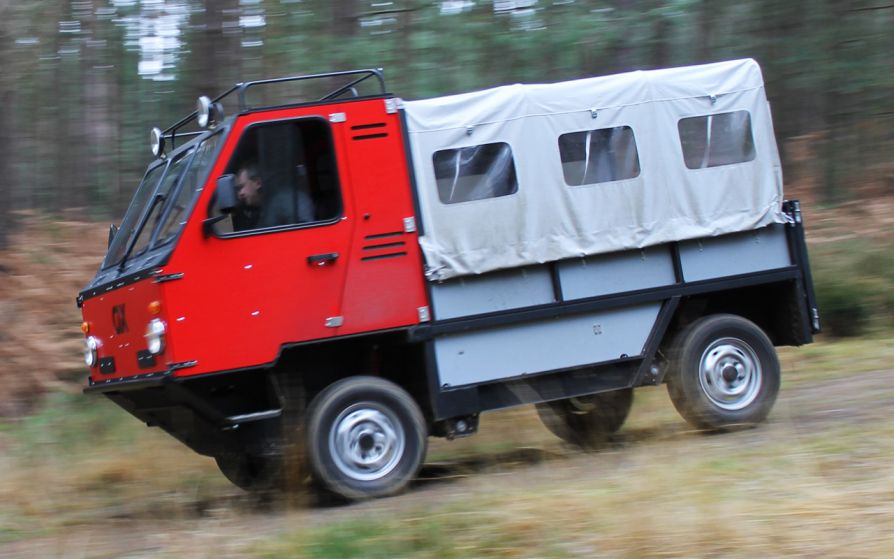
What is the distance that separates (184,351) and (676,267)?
369 cm

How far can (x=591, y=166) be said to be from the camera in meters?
7.71

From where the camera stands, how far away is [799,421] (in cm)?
845

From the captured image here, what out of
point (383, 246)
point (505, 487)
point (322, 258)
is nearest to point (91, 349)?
point (322, 258)

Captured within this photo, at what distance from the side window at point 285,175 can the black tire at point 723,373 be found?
2.95 m

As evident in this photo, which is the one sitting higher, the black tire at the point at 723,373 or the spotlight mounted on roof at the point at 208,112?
the spotlight mounted on roof at the point at 208,112

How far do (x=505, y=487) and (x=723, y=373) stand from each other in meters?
2.53

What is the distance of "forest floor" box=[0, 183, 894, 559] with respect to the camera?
16.9ft

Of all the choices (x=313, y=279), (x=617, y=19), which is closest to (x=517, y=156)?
(x=313, y=279)

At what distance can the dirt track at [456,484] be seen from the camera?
6051 millimetres

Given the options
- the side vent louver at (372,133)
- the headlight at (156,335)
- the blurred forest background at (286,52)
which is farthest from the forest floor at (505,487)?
the blurred forest background at (286,52)

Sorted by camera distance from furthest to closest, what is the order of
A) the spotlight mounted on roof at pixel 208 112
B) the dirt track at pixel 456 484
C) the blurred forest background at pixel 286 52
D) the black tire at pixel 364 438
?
the blurred forest background at pixel 286 52, the spotlight mounted on roof at pixel 208 112, the black tire at pixel 364 438, the dirt track at pixel 456 484

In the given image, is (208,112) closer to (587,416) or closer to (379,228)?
(379,228)

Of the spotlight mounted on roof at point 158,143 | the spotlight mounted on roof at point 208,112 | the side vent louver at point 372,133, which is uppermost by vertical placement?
the spotlight mounted on roof at point 208,112

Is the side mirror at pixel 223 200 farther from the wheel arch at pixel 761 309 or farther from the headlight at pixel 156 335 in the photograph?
the wheel arch at pixel 761 309
